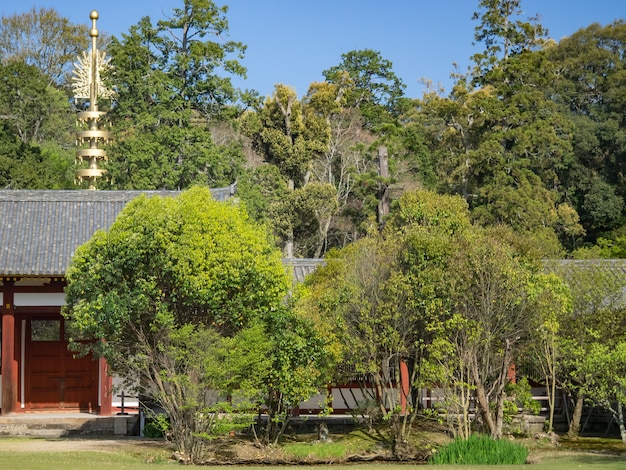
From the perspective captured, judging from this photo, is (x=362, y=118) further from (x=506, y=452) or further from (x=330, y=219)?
(x=506, y=452)

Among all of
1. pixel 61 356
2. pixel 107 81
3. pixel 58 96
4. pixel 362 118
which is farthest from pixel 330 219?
pixel 61 356

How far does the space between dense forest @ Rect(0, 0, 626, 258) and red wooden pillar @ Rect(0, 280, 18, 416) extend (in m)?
16.7

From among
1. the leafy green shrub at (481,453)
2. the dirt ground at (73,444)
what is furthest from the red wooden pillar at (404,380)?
the dirt ground at (73,444)

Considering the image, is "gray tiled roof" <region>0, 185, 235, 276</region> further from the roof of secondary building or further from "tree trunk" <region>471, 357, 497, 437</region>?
"tree trunk" <region>471, 357, 497, 437</region>

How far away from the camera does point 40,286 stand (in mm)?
26156

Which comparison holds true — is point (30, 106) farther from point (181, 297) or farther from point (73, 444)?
point (181, 297)

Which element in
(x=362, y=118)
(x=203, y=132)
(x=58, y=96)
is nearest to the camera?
(x=203, y=132)

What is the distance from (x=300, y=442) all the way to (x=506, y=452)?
509 centimetres

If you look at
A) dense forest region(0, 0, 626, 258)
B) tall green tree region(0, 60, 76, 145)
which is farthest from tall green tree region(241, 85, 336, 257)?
tall green tree region(0, 60, 76, 145)

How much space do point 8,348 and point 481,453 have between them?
11931mm

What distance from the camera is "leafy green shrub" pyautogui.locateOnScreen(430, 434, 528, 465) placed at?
20.9m

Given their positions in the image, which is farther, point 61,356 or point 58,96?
point 58,96

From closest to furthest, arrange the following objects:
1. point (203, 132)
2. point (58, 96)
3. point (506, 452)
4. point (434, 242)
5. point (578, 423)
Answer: point (506, 452)
point (434, 242)
point (578, 423)
point (203, 132)
point (58, 96)

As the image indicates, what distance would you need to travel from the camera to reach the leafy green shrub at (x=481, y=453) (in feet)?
68.6
